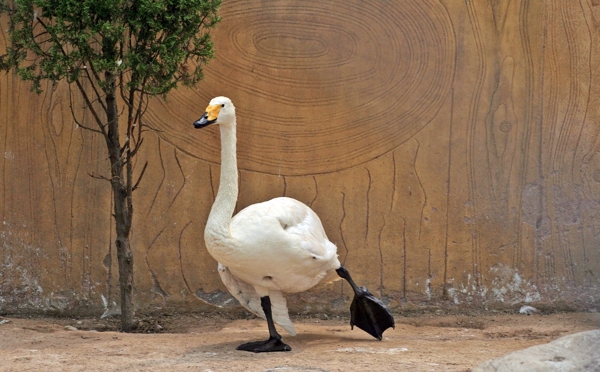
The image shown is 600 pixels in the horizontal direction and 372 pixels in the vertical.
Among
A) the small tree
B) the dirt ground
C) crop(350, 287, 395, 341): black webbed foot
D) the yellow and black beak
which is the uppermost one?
the small tree

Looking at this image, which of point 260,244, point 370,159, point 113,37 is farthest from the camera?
point 370,159

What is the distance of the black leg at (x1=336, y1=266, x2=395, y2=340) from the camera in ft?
21.6

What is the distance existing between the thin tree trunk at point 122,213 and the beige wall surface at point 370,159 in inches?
28.9

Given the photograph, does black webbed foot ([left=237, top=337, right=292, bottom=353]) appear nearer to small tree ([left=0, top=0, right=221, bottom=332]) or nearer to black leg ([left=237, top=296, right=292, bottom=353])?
black leg ([left=237, top=296, right=292, bottom=353])

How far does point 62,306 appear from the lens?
25.3 feet

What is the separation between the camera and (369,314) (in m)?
6.62

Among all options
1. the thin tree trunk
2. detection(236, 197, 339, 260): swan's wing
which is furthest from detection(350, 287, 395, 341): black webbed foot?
the thin tree trunk

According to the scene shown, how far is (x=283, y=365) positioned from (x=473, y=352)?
4.63 feet

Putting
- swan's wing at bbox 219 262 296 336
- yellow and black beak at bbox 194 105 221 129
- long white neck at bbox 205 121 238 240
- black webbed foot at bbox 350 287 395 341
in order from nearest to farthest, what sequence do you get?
long white neck at bbox 205 121 238 240
yellow and black beak at bbox 194 105 221 129
swan's wing at bbox 219 262 296 336
black webbed foot at bbox 350 287 395 341

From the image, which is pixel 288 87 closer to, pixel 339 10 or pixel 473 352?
pixel 339 10

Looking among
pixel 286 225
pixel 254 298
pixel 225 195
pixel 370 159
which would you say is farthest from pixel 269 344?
pixel 370 159

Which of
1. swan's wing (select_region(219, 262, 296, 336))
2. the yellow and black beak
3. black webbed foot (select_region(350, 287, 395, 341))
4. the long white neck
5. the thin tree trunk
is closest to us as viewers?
the long white neck

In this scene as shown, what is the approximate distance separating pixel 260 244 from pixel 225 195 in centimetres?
47

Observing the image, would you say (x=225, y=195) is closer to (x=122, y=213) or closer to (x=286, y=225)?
(x=286, y=225)
